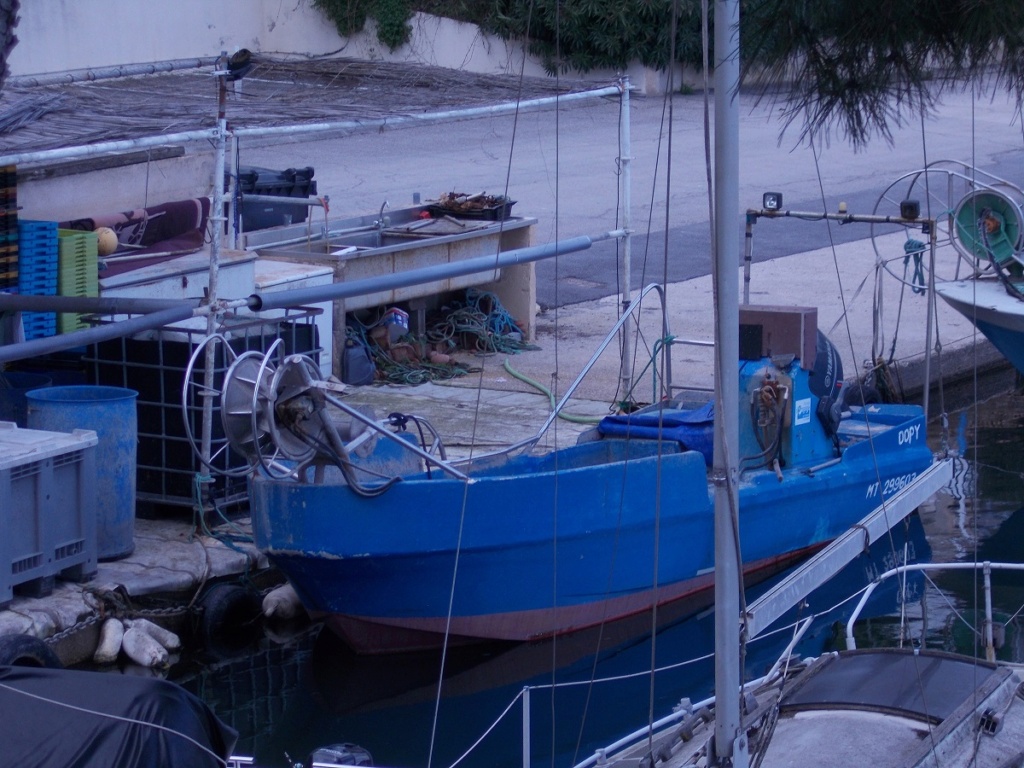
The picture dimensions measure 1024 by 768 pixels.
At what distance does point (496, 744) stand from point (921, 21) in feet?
13.9

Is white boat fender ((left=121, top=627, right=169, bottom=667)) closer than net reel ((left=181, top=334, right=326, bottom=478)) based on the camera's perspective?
No

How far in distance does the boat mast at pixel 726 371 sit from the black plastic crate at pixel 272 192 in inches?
357

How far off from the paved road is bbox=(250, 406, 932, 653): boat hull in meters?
5.94

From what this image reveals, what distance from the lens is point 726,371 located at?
3.18 m

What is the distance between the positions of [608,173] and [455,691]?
50.5 feet

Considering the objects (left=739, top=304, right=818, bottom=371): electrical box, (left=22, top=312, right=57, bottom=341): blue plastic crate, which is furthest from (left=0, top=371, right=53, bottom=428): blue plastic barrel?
(left=739, top=304, right=818, bottom=371): electrical box

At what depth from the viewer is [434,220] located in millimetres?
11930

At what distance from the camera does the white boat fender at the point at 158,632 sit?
6580 millimetres

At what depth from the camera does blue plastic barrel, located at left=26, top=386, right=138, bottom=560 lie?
22.4ft

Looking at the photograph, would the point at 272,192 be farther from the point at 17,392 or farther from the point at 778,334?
the point at 778,334

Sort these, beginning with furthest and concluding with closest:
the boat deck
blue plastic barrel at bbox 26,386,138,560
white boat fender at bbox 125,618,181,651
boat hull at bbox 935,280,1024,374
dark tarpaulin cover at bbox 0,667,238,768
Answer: boat hull at bbox 935,280,1024,374 < blue plastic barrel at bbox 26,386,138,560 < white boat fender at bbox 125,618,181,651 < the boat deck < dark tarpaulin cover at bbox 0,667,238,768

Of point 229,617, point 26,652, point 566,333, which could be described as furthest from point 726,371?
point 566,333

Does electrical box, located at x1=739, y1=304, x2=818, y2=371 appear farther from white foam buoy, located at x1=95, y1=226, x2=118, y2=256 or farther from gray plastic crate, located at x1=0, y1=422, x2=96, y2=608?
white foam buoy, located at x1=95, y1=226, x2=118, y2=256

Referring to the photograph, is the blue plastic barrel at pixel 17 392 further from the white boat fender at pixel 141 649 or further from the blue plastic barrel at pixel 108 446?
the white boat fender at pixel 141 649
